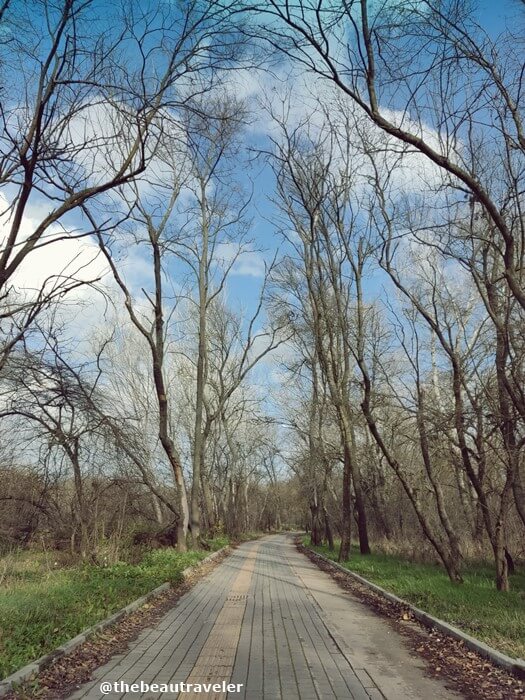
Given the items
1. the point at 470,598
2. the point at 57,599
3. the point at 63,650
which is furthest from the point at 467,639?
the point at 57,599

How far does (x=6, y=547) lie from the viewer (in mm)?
15578

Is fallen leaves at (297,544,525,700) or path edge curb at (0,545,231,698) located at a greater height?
path edge curb at (0,545,231,698)

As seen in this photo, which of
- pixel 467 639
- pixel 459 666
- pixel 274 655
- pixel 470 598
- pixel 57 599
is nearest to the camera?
pixel 459 666

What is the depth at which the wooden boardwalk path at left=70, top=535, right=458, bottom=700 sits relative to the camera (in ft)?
15.2

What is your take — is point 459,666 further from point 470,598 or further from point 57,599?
point 57,599

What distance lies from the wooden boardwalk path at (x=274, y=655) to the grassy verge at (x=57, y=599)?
2.45ft

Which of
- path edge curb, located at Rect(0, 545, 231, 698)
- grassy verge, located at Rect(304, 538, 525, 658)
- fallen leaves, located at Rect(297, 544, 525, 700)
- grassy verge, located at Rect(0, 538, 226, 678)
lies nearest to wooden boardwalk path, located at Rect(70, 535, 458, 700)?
fallen leaves, located at Rect(297, 544, 525, 700)

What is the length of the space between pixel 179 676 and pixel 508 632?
4065 mm

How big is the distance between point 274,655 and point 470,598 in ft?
15.9

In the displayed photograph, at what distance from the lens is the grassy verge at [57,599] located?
5.56 m

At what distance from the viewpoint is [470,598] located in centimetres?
912

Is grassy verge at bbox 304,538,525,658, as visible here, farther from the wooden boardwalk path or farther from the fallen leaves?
the wooden boardwalk path

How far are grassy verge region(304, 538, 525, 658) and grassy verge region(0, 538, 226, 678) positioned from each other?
15.6 feet

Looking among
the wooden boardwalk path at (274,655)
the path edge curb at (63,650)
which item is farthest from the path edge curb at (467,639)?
the path edge curb at (63,650)
